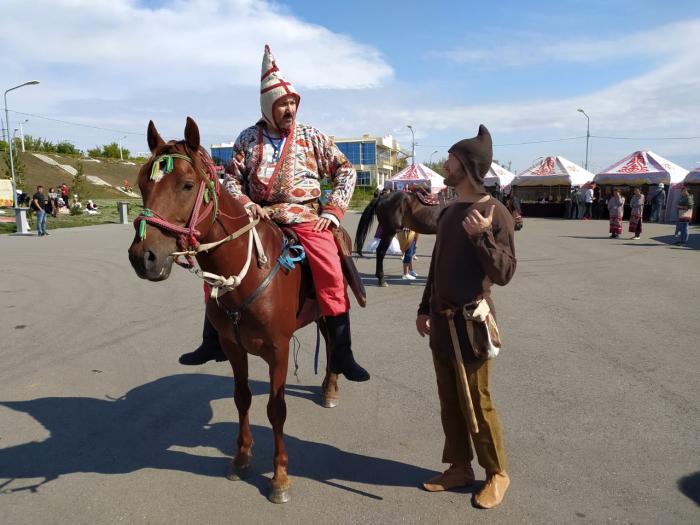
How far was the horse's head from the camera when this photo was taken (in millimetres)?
2164

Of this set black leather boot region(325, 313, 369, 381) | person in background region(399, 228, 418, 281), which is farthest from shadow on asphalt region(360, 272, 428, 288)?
black leather boot region(325, 313, 369, 381)

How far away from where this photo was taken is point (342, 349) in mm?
3633

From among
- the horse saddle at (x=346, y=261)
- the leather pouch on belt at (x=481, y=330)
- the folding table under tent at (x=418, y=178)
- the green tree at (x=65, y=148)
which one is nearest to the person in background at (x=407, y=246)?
the horse saddle at (x=346, y=261)

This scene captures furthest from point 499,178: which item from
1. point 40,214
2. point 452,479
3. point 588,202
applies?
point 452,479

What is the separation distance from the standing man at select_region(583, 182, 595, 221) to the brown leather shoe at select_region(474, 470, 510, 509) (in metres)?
26.1

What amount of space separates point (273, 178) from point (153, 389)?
8.05ft

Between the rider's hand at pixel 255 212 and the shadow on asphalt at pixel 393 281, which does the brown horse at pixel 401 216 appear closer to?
the shadow on asphalt at pixel 393 281

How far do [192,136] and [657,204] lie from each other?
26704mm

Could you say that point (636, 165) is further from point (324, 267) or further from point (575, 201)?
point (324, 267)

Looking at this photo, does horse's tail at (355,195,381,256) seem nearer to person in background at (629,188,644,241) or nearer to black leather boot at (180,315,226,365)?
black leather boot at (180,315,226,365)

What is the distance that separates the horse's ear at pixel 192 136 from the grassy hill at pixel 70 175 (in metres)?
45.1

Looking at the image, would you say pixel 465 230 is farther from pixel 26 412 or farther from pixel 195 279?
pixel 195 279

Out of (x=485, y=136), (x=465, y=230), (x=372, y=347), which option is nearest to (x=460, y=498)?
(x=465, y=230)

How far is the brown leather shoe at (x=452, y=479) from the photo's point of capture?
2955 mm
